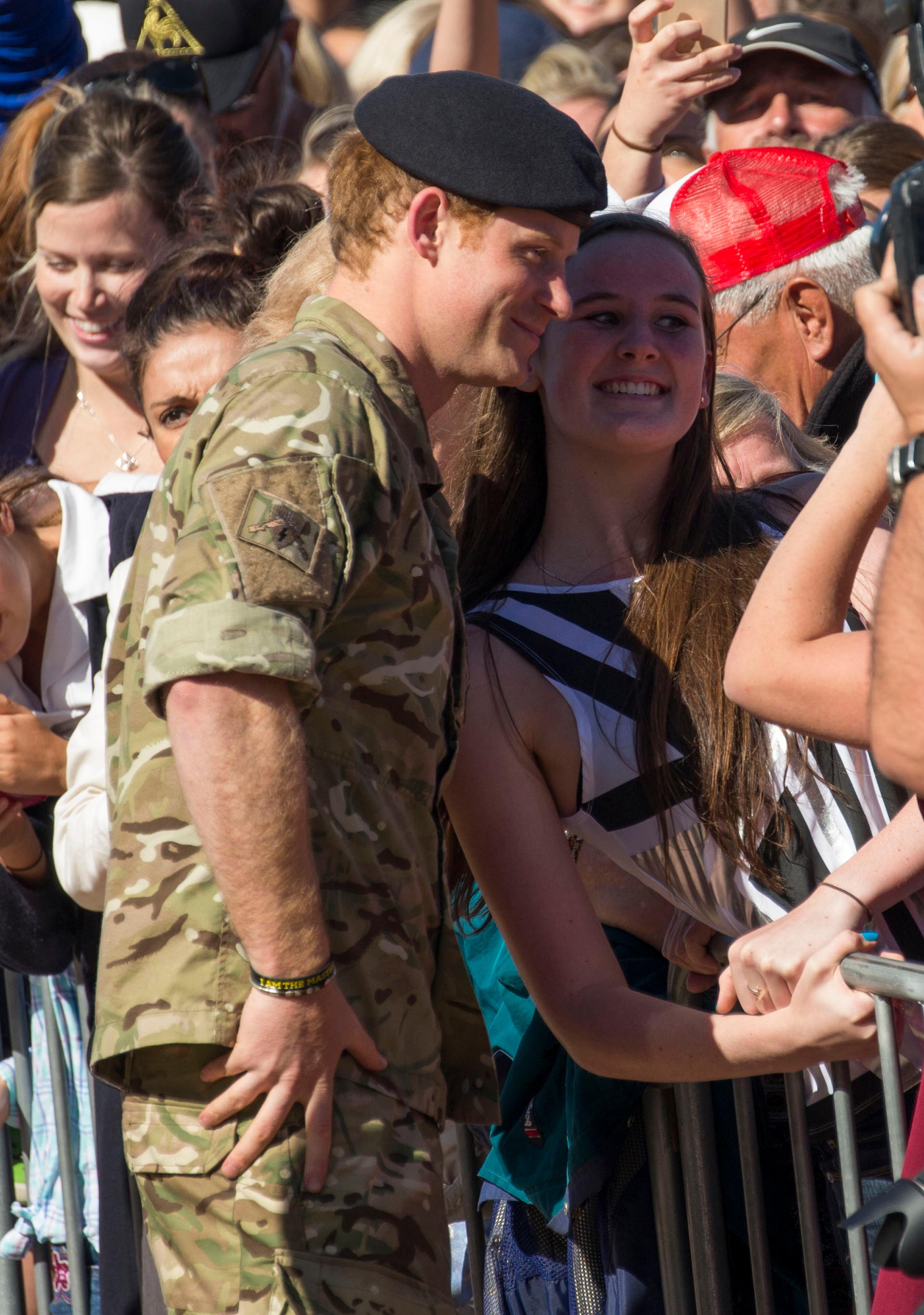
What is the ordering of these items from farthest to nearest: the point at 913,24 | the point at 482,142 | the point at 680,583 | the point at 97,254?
the point at 97,254 < the point at 680,583 < the point at 482,142 < the point at 913,24

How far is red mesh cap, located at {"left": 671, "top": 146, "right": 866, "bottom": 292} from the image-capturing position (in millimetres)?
3465

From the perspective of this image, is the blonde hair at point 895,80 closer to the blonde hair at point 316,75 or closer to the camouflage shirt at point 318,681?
the blonde hair at point 316,75

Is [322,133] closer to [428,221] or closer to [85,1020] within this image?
[428,221]

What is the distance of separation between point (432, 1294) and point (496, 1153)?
0.55 metres

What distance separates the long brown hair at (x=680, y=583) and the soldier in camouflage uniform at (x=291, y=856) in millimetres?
398

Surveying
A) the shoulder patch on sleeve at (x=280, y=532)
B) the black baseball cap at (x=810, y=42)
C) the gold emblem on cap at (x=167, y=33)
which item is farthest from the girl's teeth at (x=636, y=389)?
the gold emblem on cap at (x=167, y=33)

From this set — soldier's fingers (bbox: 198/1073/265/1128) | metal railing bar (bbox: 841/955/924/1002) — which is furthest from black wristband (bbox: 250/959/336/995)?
metal railing bar (bbox: 841/955/924/1002)

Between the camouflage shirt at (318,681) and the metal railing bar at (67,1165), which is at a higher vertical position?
the camouflage shirt at (318,681)

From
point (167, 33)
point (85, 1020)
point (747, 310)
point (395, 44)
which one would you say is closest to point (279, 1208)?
point (85, 1020)

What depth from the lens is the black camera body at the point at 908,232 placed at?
136 centimetres

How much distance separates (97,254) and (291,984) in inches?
98.8

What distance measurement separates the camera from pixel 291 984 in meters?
1.77

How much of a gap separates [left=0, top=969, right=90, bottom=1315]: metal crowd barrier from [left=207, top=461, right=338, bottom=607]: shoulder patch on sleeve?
1.50 m

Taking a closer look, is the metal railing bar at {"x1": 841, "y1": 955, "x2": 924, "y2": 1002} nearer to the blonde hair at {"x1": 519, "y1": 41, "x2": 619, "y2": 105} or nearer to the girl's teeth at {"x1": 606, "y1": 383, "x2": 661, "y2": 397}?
the girl's teeth at {"x1": 606, "y1": 383, "x2": 661, "y2": 397}
